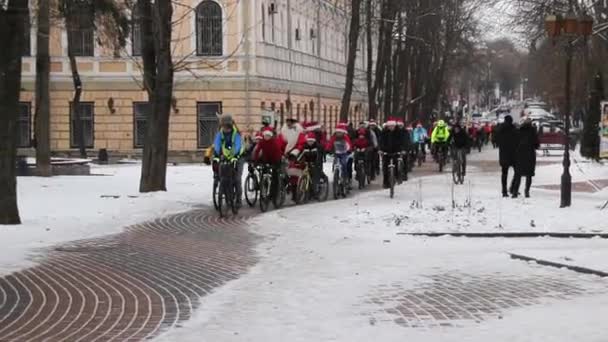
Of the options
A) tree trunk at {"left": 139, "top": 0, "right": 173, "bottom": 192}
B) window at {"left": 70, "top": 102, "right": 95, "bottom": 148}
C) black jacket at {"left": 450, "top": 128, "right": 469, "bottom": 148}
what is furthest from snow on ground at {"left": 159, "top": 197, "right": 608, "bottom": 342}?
window at {"left": 70, "top": 102, "right": 95, "bottom": 148}

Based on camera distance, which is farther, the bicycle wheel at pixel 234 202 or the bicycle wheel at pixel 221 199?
the bicycle wheel at pixel 234 202

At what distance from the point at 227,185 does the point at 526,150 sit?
6.98 m

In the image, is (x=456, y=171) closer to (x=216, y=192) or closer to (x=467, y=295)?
(x=216, y=192)

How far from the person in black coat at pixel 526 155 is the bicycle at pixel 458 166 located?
18.4 feet

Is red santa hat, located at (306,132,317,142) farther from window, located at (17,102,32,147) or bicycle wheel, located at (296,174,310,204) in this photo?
window, located at (17,102,32,147)

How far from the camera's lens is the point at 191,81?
1993 inches

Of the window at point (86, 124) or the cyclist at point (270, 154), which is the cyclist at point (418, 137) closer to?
the window at point (86, 124)

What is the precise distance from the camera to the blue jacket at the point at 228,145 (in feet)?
63.5

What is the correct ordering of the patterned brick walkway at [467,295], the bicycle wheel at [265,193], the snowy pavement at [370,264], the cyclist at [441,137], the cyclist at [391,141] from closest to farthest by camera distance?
1. the snowy pavement at [370,264]
2. the patterned brick walkway at [467,295]
3. the bicycle wheel at [265,193]
4. the cyclist at [391,141]
5. the cyclist at [441,137]

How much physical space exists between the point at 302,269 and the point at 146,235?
174 inches

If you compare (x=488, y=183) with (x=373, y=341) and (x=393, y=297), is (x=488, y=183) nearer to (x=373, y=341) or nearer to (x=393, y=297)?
(x=393, y=297)

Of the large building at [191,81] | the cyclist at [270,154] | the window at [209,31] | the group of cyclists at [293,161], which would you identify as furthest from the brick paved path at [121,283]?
the window at [209,31]

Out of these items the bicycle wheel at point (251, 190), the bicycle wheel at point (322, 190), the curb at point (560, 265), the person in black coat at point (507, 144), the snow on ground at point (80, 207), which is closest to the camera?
the curb at point (560, 265)

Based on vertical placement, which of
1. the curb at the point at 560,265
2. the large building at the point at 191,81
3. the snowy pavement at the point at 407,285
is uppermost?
the large building at the point at 191,81
